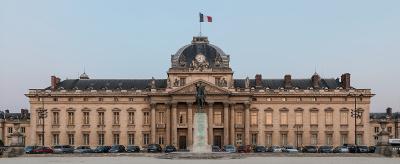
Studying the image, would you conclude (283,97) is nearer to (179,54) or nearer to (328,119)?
(328,119)

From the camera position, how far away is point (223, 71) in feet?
295

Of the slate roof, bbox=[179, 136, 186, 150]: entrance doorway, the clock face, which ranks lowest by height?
bbox=[179, 136, 186, 150]: entrance doorway

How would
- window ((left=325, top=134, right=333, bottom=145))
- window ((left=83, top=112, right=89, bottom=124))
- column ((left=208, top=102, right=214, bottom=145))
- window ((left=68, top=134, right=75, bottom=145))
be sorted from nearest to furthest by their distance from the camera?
column ((left=208, top=102, right=214, bottom=145)) < window ((left=325, top=134, right=333, bottom=145)) < window ((left=83, top=112, right=89, bottom=124)) < window ((left=68, top=134, right=75, bottom=145))

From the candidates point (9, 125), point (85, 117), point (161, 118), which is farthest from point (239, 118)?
point (9, 125)

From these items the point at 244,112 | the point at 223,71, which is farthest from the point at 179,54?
the point at 244,112

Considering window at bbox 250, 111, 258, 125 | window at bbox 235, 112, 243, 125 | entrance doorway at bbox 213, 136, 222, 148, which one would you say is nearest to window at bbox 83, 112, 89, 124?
entrance doorway at bbox 213, 136, 222, 148

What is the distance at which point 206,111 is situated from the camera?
90312 millimetres

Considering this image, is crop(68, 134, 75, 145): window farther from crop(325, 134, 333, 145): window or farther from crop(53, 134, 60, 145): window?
crop(325, 134, 333, 145): window

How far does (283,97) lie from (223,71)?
31.1 feet

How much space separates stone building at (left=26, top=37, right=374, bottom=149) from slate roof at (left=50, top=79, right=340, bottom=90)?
41.2 inches

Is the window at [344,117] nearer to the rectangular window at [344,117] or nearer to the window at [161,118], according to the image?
the rectangular window at [344,117]

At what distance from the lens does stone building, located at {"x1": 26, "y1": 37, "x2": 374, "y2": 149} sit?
90125 mm

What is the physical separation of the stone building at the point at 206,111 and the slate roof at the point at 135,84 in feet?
3.43

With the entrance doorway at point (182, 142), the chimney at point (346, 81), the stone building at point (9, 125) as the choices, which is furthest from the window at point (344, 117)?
the stone building at point (9, 125)
